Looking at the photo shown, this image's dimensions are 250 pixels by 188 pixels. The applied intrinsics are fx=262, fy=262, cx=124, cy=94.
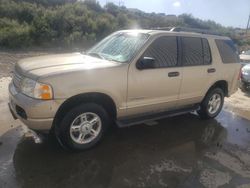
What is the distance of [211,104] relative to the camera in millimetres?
6094

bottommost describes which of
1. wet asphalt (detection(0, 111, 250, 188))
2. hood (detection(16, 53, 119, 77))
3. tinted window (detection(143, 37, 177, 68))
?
wet asphalt (detection(0, 111, 250, 188))

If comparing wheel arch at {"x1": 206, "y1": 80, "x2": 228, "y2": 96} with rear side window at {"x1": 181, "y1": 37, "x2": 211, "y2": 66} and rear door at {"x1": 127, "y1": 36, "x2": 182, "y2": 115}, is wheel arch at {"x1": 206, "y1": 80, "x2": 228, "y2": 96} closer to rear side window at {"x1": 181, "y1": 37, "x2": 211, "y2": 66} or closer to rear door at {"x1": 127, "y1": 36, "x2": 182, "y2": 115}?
rear side window at {"x1": 181, "y1": 37, "x2": 211, "y2": 66}

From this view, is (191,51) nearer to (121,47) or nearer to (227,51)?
(227,51)

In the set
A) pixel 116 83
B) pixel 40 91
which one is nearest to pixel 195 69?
pixel 116 83

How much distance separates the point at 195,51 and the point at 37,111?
333 cm

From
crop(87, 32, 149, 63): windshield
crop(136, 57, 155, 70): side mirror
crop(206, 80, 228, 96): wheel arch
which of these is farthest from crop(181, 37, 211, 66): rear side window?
crop(136, 57, 155, 70): side mirror

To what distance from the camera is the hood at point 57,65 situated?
3739 millimetres

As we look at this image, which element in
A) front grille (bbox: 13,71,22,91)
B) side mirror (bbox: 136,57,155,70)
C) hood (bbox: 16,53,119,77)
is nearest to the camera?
hood (bbox: 16,53,119,77)

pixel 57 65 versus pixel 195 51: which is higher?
pixel 195 51

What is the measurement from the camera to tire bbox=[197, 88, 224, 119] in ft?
19.3

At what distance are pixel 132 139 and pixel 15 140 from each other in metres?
2.01

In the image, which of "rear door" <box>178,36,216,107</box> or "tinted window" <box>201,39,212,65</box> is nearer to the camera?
"rear door" <box>178,36,216,107</box>

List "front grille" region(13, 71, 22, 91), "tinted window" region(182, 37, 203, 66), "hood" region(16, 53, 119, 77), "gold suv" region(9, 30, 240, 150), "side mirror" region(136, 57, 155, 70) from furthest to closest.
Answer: "tinted window" region(182, 37, 203, 66), "side mirror" region(136, 57, 155, 70), "front grille" region(13, 71, 22, 91), "hood" region(16, 53, 119, 77), "gold suv" region(9, 30, 240, 150)

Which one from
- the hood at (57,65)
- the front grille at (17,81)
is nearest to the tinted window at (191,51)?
the hood at (57,65)
